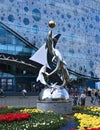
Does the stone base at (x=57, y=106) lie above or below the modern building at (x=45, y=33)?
below

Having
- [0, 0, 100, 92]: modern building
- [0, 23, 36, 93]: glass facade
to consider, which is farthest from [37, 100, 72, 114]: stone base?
[0, 23, 36, 93]: glass facade

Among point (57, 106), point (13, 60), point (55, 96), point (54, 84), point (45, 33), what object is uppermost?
point (45, 33)

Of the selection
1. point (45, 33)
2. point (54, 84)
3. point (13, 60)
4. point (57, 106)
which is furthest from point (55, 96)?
point (45, 33)

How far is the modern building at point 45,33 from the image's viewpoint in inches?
2144

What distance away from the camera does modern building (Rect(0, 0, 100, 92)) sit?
54.5 meters

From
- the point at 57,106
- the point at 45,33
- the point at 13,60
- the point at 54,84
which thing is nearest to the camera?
the point at 57,106

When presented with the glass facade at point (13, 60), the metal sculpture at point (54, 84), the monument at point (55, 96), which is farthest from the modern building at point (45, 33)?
the monument at point (55, 96)

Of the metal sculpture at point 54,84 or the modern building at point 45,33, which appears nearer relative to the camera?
the metal sculpture at point 54,84

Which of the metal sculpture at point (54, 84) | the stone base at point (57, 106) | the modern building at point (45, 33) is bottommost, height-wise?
the stone base at point (57, 106)

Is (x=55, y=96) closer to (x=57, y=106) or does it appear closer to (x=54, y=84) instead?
(x=57, y=106)

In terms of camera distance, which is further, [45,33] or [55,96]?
[45,33]

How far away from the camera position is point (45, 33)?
59.8 m

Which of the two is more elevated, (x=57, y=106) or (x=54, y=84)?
(x=54, y=84)

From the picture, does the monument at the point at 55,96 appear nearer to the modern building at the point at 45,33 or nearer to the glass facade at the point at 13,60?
the modern building at the point at 45,33
